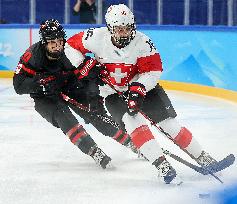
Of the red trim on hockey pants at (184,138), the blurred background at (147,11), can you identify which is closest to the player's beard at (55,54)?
the red trim on hockey pants at (184,138)

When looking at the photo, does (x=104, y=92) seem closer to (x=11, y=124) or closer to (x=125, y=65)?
(x=125, y=65)

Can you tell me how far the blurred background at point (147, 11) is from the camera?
983 cm

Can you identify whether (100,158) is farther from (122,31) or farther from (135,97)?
(122,31)

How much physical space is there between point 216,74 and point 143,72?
3.87 m

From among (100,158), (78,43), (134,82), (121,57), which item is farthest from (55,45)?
(100,158)

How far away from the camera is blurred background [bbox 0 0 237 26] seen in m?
9.83

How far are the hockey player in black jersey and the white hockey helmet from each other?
1.13ft

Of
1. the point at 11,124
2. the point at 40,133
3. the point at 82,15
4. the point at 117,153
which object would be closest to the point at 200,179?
the point at 117,153

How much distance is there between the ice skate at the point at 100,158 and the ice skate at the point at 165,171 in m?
0.45

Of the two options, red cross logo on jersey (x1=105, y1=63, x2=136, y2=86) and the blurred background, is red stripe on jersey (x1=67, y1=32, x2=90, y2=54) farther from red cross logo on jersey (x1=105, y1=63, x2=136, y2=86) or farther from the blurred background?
the blurred background

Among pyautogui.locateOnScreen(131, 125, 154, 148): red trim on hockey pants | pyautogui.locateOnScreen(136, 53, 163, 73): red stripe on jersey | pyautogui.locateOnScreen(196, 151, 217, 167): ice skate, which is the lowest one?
pyautogui.locateOnScreen(196, 151, 217, 167): ice skate

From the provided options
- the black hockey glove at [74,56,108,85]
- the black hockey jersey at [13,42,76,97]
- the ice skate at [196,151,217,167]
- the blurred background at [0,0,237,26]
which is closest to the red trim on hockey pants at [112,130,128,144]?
the black hockey glove at [74,56,108,85]

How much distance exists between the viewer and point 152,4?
1106 cm

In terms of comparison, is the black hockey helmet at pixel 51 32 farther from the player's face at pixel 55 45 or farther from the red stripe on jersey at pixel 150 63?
the red stripe on jersey at pixel 150 63
